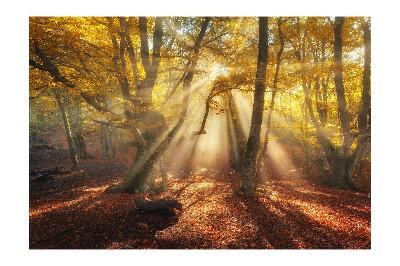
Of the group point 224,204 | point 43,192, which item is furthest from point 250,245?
point 43,192

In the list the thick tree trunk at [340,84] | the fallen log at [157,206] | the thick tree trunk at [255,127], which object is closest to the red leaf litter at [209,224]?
the fallen log at [157,206]

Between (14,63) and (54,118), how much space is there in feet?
68.9

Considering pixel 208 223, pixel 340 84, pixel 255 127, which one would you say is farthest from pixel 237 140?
pixel 208 223

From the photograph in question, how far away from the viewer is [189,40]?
31.6ft

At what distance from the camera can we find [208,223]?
6.89 meters

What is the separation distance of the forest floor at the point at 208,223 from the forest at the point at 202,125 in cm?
3

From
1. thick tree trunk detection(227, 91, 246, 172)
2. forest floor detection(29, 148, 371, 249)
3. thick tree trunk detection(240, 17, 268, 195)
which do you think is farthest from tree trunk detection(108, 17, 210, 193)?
thick tree trunk detection(227, 91, 246, 172)

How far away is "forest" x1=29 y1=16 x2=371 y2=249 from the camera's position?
6.55m

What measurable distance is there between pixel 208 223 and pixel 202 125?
479 cm

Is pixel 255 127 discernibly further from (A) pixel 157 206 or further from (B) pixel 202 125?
(A) pixel 157 206

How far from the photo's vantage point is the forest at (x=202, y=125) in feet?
21.5

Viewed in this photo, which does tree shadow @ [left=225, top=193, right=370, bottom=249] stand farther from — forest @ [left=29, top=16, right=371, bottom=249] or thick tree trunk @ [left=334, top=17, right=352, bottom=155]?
thick tree trunk @ [left=334, top=17, right=352, bottom=155]

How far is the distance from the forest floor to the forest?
3cm

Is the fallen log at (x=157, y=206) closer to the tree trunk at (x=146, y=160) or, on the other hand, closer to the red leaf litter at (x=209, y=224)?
the red leaf litter at (x=209, y=224)
